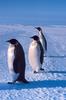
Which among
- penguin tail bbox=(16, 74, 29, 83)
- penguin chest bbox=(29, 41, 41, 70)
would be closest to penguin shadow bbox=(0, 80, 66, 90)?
penguin tail bbox=(16, 74, 29, 83)

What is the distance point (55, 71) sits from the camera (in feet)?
26.3

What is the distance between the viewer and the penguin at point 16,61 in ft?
21.3

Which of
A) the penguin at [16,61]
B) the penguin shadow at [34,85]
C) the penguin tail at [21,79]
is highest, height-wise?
the penguin at [16,61]

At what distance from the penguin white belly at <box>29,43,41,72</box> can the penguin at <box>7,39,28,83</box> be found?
927mm

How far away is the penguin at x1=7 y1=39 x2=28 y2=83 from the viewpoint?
650 cm

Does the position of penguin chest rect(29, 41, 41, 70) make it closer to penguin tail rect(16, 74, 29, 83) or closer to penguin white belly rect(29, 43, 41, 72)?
penguin white belly rect(29, 43, 41, 72)

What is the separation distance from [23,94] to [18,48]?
83 cm

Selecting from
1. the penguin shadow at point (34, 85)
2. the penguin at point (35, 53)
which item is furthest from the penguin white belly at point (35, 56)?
the penguin shadow at point (34, 85)

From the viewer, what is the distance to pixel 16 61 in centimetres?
653

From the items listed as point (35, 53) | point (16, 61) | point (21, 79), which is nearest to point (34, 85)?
point (21, 79)

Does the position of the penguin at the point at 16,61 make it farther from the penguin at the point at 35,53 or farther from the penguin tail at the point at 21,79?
the penguin at the point at 35,53

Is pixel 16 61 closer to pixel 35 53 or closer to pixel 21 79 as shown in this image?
pixel 21 79

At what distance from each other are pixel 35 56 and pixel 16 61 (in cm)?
115

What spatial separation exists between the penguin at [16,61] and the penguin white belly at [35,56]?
927mm
